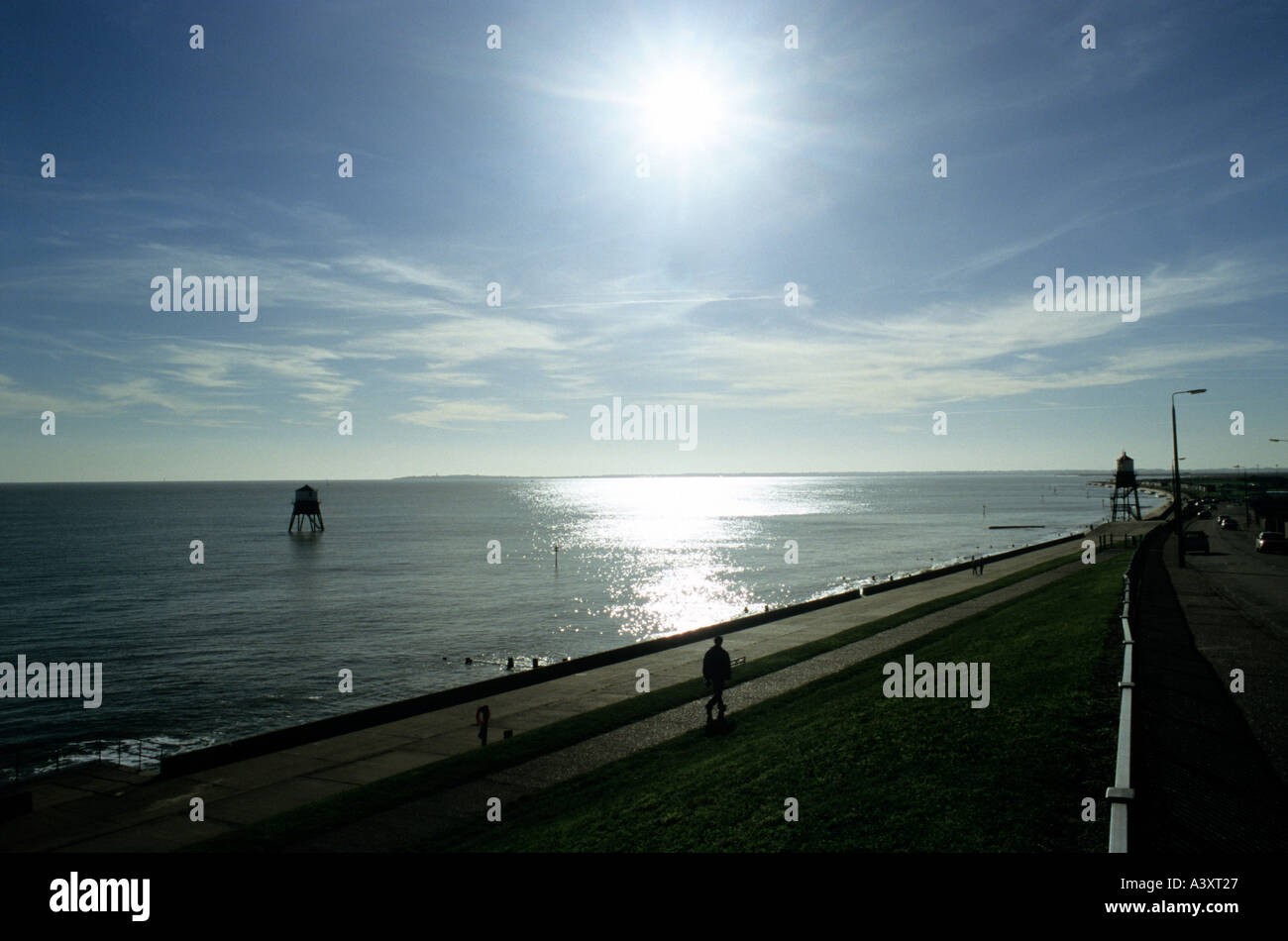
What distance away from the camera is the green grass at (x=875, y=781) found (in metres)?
7.79

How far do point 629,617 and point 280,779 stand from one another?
120 ft

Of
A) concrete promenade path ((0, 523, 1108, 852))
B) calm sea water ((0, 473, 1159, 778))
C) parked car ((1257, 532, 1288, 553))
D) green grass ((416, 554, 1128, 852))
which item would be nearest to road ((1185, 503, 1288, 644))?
parked car ((1257, 532, 1288, 553))

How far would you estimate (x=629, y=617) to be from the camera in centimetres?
5284

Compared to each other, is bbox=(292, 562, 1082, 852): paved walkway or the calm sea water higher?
bbox=(292, 562, 1082, 852): paved walkway

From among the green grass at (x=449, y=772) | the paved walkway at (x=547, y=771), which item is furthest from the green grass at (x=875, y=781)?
the green grass at (x=449, y=772)

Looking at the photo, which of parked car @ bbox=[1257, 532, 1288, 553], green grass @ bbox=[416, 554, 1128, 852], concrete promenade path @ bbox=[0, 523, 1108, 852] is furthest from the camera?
parked car @ bbox=[1257, 532, 1288, 553]

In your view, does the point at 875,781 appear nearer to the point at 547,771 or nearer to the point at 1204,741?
the point at 1204,741

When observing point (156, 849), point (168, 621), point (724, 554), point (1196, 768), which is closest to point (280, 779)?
point (156, 849)

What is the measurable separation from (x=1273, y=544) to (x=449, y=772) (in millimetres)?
49914

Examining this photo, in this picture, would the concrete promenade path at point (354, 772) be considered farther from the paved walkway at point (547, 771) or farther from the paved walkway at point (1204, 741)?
the paved walkway at point (1204, 741)

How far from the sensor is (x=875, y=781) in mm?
9508

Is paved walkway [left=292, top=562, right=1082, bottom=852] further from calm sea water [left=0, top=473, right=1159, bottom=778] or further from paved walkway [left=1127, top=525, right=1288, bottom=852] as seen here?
calm sea water [left=0, top=473, right=1159, bottom=778]

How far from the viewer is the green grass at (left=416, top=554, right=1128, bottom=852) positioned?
7785 millimetres

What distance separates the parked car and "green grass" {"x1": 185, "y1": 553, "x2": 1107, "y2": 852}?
37.5 m
